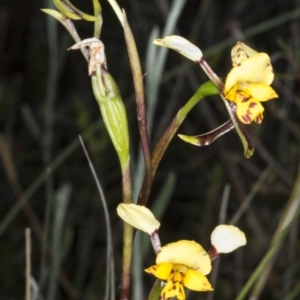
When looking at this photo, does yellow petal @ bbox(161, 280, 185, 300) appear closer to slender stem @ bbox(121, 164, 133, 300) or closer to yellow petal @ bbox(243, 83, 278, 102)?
slender stem @ bbox(121, 164, 133, 300)

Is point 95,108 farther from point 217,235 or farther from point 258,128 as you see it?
point 217,235

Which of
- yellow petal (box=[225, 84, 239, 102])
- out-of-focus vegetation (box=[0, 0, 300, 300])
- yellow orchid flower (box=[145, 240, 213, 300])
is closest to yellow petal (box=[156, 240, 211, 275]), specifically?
yellow orchid flower (box=[145, 240, 213, 300])

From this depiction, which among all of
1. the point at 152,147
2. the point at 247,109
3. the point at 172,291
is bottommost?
the point at 172,291

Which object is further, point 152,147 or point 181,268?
point 152,147

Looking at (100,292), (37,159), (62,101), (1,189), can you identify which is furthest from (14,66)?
(100,292)

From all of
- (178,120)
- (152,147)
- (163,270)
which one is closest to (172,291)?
(163,270)

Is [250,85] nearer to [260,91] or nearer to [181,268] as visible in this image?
[260,91]
